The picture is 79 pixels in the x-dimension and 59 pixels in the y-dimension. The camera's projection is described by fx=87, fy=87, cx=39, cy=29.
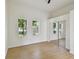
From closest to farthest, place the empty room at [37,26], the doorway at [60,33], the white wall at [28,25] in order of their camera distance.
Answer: the empty room at [37,26]
the doorway at [60,33]
the white wall at [28,25]

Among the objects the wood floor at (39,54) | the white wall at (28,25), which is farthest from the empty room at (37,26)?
the wood floor at (39,54)

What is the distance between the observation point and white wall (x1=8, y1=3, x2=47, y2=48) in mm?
6051

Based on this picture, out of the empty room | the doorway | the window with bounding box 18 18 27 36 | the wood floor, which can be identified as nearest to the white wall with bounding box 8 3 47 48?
the empty room

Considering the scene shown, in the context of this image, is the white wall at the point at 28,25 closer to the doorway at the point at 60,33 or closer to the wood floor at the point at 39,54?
the doorway at the point at 60,33

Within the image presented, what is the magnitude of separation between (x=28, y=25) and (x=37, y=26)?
919 mm

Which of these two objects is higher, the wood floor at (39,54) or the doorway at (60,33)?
the doorway at (60,33)

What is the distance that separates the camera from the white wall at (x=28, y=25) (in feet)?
19.9

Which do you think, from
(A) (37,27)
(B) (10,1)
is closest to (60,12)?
(A) (37,27)

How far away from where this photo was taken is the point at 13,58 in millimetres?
3834

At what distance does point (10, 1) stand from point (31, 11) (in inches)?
72.4

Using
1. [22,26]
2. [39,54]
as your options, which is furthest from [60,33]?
[22,26]

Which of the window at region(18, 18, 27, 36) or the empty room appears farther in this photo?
the window at region(18, 18, 27, 36)

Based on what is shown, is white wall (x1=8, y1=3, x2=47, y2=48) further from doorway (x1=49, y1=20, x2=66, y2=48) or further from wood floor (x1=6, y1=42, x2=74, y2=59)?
wood floor (x1=6, y1=42, x2=74, y2=59)

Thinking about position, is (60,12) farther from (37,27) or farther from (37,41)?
(37,41)
